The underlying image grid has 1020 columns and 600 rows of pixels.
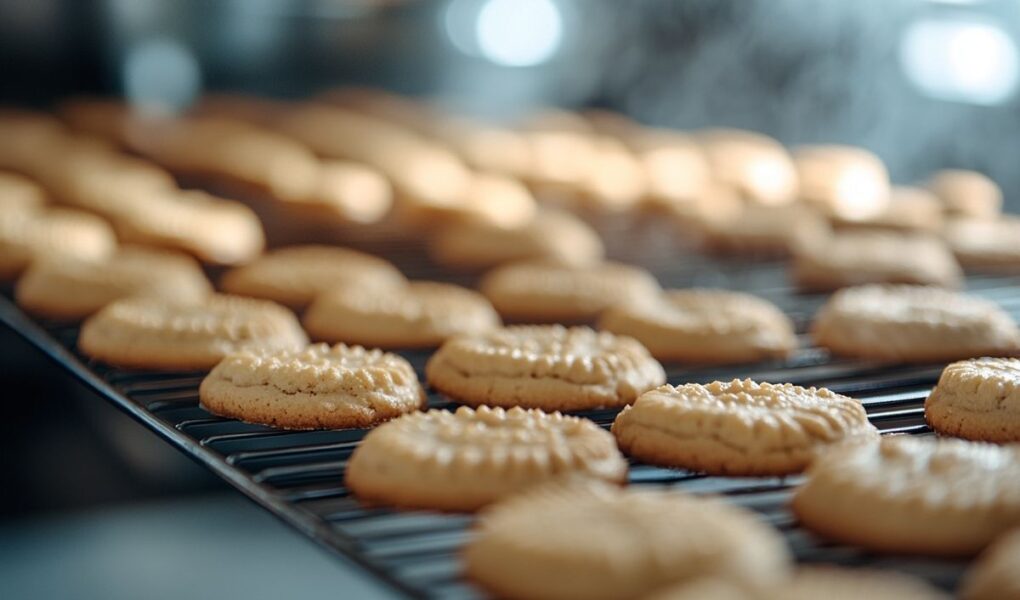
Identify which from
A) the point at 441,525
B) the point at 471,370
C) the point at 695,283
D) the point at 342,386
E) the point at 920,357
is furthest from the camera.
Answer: the point at 695,283

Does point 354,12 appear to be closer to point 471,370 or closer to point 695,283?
point 695,283

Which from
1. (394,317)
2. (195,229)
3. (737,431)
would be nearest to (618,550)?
(737,431)

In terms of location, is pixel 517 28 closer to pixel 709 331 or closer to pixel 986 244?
pixel 986 244

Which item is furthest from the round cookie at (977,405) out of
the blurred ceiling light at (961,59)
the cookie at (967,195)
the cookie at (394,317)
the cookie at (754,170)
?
the blurred ceiling light at (961,59)

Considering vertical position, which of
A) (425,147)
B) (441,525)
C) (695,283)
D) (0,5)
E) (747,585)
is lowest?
(747,585)

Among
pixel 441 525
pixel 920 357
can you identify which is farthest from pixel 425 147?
pixel 441 525

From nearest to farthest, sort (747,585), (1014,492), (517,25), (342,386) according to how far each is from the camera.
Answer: (747,585) → (1014,492) → (342,386) → (517,25)

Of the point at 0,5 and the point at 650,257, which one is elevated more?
the point at 0,5

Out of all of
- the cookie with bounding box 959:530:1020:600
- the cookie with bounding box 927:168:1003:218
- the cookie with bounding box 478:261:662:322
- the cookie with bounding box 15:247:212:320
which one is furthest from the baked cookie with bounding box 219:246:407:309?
the cookie with bounding box 927:168:1003:218

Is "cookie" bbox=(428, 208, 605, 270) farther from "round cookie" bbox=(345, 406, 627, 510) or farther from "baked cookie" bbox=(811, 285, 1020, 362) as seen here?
"round cookie" bbox=(345, 406, 627, 510)
